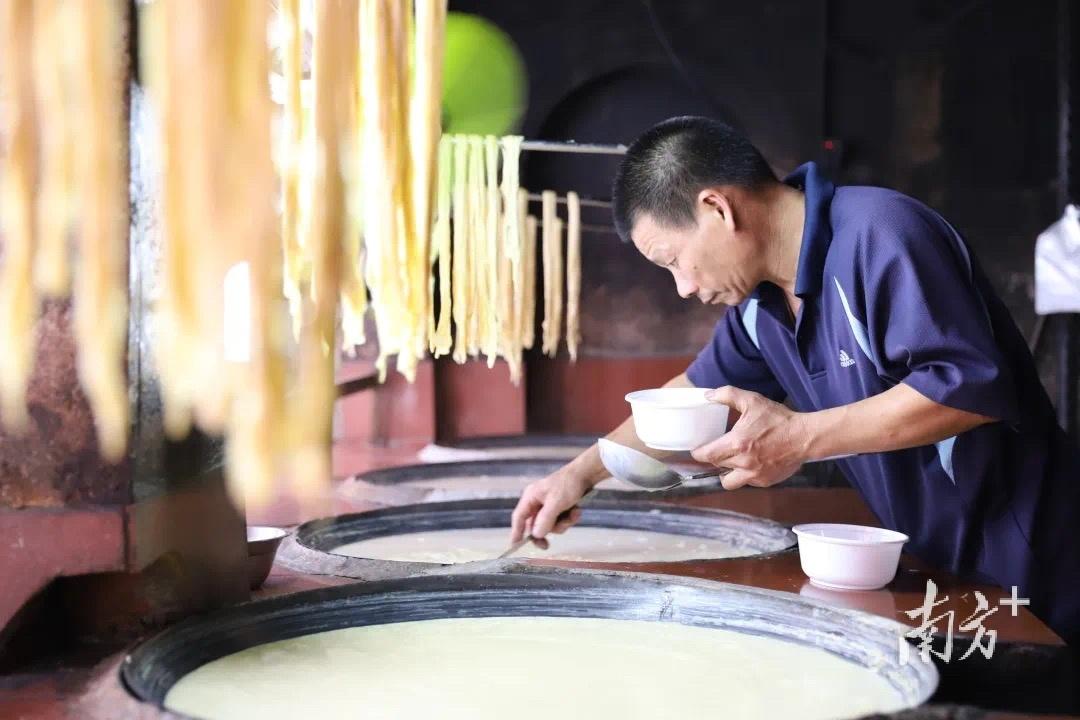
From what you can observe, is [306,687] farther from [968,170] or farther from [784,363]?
[968,170]

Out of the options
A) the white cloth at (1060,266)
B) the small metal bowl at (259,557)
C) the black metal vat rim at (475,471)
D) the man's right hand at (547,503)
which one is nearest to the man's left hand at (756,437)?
the man's right hand at (547,503)

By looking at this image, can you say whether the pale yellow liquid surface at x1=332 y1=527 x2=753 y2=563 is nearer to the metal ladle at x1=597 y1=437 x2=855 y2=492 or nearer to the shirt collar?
the metal ladle at x1=597 y1=437 x2=855 y2=492

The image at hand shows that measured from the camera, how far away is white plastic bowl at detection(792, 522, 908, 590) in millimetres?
1895

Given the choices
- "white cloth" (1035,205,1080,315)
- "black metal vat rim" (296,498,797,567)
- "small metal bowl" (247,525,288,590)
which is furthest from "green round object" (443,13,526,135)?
"small metal bowl" (247,525,288,590)

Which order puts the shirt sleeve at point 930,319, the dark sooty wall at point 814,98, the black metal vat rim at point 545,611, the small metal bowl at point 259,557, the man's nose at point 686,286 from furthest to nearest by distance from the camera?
1. the dark sooty wall at point 814,98
2. the man's nose at point 686,286
3. the shirt sleeve at point 930,319
4. the small metal bowl at point 259,557
5. the black metal vat rim at point 545,611

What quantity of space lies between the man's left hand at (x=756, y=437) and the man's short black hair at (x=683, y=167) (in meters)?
0.49

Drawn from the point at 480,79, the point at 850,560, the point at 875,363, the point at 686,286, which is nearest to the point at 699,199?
the point at 686,286

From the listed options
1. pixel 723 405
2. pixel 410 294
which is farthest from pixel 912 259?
pixel 410 294

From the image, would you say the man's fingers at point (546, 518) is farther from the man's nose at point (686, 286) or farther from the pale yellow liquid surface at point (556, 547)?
the man's nose at point (686, 286)

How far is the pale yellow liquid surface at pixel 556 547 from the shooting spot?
104 inches

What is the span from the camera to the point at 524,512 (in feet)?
8.47

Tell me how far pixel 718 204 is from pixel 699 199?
0.14ft

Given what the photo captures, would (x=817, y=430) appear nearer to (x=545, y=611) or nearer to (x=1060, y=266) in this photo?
(x=545, y=611)

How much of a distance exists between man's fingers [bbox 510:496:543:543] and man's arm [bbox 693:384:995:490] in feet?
1.97
